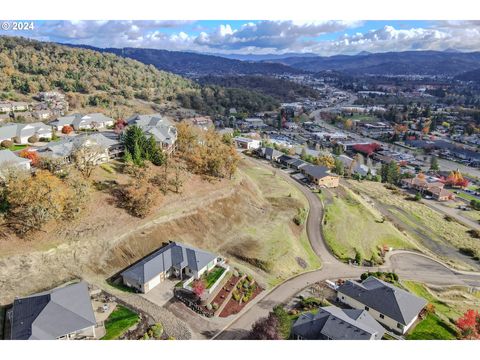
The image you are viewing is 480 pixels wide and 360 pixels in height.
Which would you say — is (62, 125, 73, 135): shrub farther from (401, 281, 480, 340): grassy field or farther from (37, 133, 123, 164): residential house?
(401, 281, 480, 340): grassy field

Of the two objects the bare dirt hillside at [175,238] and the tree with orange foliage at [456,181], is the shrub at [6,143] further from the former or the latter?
the tree with orange foliage at [456,181]

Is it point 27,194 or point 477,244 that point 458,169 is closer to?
point 477,244

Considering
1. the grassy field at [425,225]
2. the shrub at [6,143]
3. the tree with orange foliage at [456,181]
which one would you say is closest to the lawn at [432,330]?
the grassy field at [425,225]

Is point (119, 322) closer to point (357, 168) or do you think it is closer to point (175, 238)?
point (175, 238)

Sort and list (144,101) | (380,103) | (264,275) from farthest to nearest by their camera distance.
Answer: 1. (380,103)
2. (144,101)
3. (264,275)

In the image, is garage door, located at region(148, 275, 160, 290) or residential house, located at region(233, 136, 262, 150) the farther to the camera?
residential house, located at region(233, 136, 262, 150)

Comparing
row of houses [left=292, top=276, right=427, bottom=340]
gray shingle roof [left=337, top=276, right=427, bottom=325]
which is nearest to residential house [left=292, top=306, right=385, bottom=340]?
row of houses [left=292, top=276, right=427, bottom=340]

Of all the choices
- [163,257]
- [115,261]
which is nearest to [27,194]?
[115,261]
